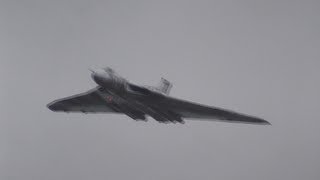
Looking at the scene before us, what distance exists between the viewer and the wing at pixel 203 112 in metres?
57.6

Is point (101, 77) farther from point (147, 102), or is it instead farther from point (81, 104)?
point (81, 104)

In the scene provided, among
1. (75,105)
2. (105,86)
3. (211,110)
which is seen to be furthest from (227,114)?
(75,105)

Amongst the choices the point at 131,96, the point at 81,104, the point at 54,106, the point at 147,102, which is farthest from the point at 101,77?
the point at 54,106

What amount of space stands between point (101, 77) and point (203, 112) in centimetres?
1298

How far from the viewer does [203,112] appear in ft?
196

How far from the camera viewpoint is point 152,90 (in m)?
56.1

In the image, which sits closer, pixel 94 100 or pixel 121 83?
pixel 121 83

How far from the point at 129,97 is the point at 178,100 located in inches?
207

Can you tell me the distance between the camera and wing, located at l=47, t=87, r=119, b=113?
6375cm

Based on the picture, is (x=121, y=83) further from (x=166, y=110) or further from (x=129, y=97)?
(x=166, y=110)

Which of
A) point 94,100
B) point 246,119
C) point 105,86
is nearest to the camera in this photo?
point 105,86

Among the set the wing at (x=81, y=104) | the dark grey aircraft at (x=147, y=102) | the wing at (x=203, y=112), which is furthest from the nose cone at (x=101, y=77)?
the wing at (x=81, y=104)

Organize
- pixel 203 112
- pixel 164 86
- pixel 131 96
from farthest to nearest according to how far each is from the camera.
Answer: pixel 164 86
pixel 203 112
pixel 131 96

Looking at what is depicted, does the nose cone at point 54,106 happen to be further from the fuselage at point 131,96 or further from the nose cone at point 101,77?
the nose cone at point 101,77
